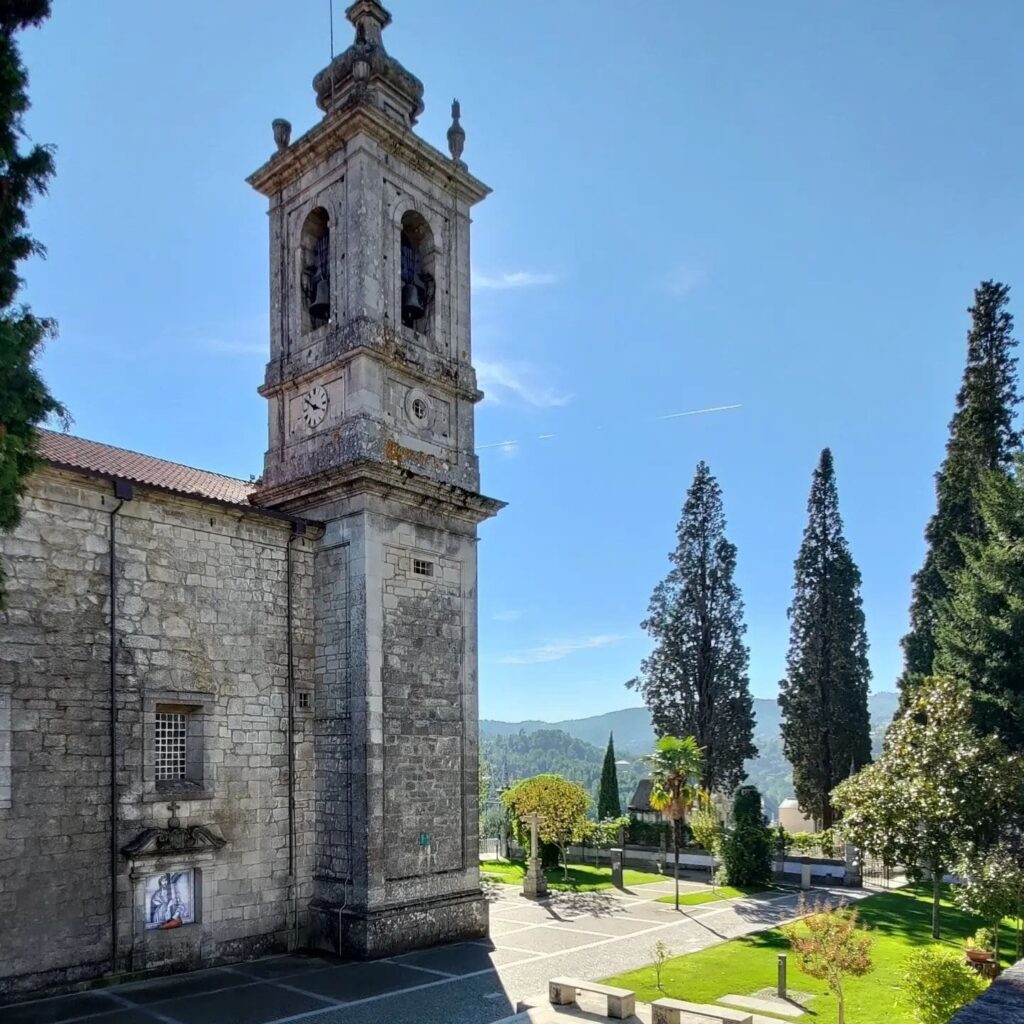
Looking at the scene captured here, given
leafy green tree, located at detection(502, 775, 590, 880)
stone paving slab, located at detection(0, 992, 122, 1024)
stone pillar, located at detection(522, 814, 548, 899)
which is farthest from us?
leafy green tree, located at detection(502, 775, 590, 880)

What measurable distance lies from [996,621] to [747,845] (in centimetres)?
977

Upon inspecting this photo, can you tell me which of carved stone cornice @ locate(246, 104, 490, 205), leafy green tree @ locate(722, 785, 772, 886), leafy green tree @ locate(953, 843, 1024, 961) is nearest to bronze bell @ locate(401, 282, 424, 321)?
carved stone cornice @ locate(246, 104, 490, 205)

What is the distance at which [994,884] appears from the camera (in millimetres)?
12688

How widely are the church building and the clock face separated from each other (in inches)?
1.6

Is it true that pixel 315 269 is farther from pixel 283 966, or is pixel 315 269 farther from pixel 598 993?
pixel 598 993

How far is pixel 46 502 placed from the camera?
12.8 meters

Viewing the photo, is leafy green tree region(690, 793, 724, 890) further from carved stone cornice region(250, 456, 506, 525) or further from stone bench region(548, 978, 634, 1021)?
stone bench region(548, 978, 634, 1021)

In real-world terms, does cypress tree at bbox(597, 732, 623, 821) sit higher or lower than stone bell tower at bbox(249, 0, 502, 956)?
lower

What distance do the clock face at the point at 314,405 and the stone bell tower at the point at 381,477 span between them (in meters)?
0.06

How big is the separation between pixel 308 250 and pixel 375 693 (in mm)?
9448

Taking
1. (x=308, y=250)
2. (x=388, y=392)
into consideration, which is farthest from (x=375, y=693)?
(x=308, y=250)

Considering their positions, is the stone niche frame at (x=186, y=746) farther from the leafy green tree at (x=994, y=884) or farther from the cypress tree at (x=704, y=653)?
the cypress tree at (x=704, y=653)

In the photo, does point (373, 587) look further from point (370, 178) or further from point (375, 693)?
point (370, 178)

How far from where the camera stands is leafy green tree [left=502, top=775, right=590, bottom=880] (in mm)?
26297
